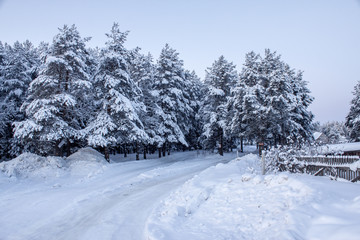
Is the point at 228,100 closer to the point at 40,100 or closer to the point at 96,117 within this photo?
the point at 96,117

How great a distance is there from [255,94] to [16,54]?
27.3 metres

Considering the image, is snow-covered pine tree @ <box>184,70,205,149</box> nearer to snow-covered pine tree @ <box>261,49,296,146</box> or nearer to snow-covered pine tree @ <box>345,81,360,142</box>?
snow-covered pine tree @ <box>261,49,296,146</box>

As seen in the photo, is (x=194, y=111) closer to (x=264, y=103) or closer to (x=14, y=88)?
(x=264, y=103)

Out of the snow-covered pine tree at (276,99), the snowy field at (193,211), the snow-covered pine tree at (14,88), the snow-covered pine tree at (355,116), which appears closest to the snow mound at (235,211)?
the snowy field at (193,211)

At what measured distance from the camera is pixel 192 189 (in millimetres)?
8922

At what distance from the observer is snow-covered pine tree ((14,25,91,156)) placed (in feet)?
52.6

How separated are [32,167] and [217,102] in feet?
75.2

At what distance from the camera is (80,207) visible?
27.0 ft

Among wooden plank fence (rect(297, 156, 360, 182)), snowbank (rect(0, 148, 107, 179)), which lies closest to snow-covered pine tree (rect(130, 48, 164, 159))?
snowbank (rect(0, 148, 107, 179))

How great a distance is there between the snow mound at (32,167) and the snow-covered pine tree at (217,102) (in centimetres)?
1895

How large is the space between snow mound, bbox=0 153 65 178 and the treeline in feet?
6.27

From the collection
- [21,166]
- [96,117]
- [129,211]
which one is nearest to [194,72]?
[96,117]

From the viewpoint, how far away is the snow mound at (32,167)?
13.1m

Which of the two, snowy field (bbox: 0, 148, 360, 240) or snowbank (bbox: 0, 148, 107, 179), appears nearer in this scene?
snowy field (bbox: 0, 148, 360, 240)
